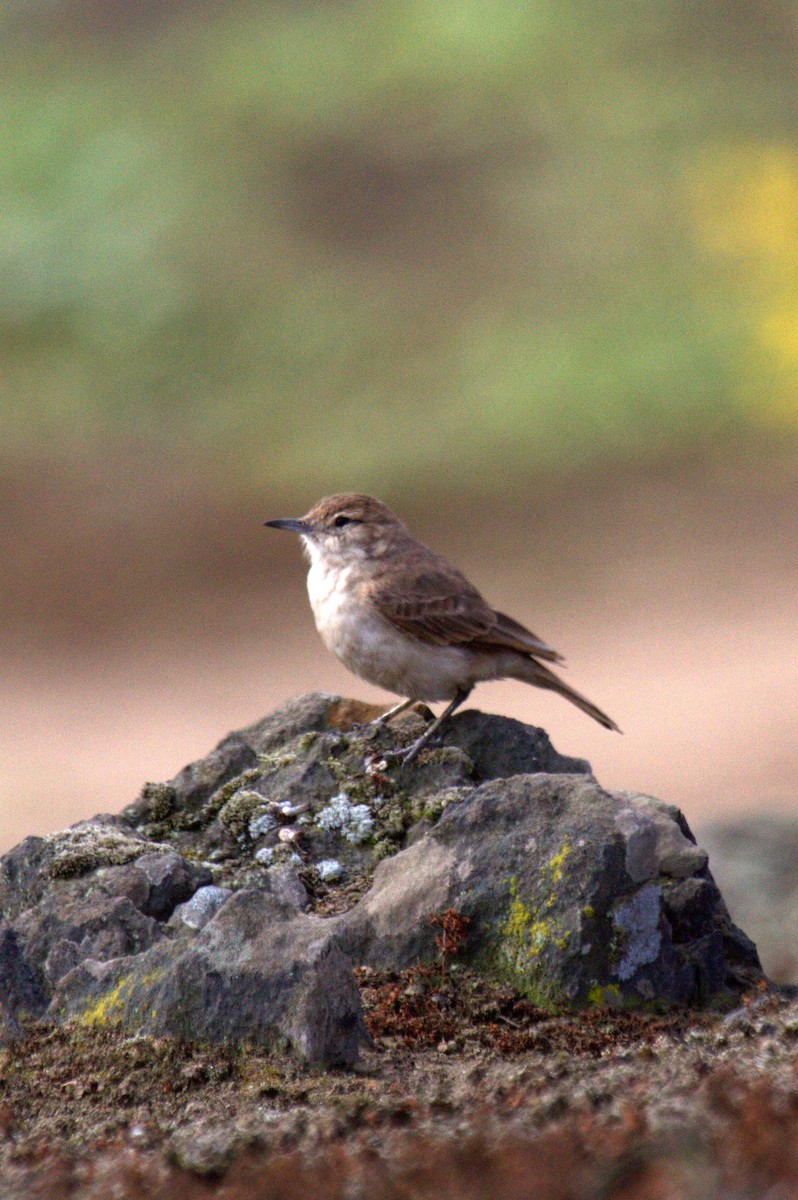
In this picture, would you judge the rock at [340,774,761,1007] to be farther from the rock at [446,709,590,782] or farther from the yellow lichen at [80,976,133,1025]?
the rock at [446,709,590,782]

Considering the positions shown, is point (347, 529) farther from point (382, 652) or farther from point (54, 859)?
point (54, 859)

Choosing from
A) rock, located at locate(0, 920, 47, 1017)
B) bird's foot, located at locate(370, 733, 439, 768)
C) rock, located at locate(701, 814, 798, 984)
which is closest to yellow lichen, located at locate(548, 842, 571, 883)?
bird's foot, located at locate(370, 733, 439, 768)

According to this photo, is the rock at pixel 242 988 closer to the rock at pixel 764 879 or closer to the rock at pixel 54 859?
the rock at pixel 54 859

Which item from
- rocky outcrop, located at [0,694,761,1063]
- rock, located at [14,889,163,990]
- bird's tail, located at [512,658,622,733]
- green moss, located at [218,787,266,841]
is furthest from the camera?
bird's tail, located at [512,658,622,733]

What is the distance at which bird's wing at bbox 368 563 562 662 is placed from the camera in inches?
305

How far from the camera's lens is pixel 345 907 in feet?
18.4

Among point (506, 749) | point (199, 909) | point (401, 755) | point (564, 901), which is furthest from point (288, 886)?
point (506, 749)

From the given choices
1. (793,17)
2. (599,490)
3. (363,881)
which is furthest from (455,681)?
(793,17)

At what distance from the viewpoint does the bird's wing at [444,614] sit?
7.75 m

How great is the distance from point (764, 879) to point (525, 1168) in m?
6.28

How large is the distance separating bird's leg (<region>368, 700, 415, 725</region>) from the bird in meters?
0.01

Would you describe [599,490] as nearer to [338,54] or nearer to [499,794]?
[338,54]

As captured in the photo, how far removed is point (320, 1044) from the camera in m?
4.50

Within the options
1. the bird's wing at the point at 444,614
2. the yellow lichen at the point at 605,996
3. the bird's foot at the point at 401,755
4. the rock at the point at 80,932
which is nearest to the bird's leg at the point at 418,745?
the bird's foot at the point at 401,755
